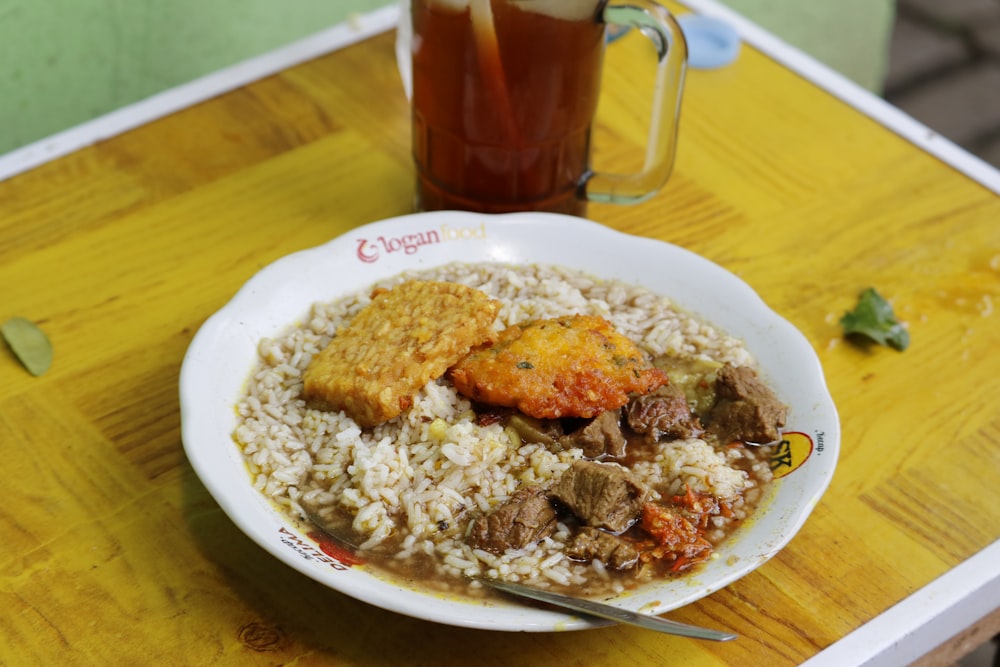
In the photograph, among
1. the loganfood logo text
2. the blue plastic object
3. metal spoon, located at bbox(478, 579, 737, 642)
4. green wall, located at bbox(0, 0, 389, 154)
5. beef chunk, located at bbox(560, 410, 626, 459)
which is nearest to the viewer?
metal spoon, located at bbox(478, 579, 737, 642)

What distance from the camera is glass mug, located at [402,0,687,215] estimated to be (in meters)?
2.03

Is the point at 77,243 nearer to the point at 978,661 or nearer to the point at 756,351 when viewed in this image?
the point at 756,351

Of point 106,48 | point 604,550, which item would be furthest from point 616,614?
point 106,48

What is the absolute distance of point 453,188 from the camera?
2301mm

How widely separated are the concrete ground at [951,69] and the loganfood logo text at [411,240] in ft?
10.9

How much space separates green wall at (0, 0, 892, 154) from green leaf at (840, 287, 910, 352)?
89.7 inches

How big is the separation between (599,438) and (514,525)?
9.1 inches

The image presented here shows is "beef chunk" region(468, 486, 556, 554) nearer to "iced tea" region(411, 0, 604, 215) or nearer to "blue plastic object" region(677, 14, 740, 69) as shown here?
"iced tea" region(411, 0, 604, 215)

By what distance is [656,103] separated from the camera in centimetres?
223

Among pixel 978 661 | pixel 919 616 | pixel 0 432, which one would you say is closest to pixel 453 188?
pixel 0 432

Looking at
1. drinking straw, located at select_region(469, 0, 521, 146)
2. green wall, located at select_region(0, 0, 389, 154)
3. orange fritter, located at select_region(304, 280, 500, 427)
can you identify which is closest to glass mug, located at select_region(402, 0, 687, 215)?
drinking straw, located at select_region(469, 0, 521, 146)

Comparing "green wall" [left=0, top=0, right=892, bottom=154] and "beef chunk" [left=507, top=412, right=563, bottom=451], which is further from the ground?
"beef chunk" [left=507, top=412, right=563, bottom=451]

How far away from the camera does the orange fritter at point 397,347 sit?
70.1 inches

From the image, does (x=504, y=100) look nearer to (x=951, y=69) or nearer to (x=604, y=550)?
(x=604, y=550)
